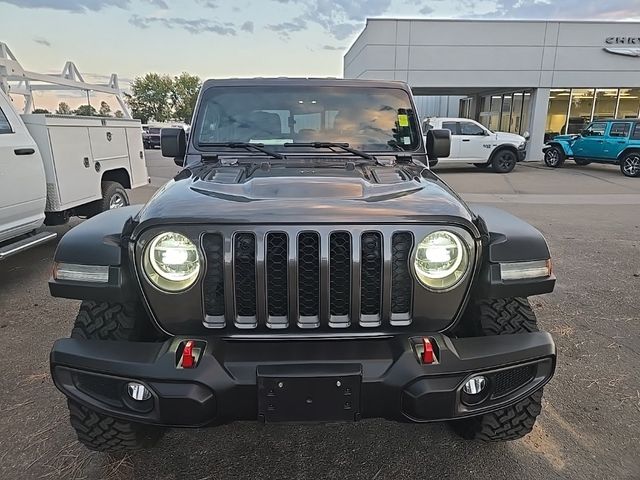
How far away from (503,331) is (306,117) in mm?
1899

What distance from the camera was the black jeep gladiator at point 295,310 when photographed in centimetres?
171

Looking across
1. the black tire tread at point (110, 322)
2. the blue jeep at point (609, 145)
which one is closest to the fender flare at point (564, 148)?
the blue jeep at point (609, 145)

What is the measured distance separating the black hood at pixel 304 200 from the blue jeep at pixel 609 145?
613 inches

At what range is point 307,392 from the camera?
168 cm

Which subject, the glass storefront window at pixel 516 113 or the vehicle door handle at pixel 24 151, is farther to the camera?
the glass storefront window at pixel 516 113

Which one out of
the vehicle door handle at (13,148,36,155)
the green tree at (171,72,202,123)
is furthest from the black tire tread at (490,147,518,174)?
the green tree at (171,72,202,123)

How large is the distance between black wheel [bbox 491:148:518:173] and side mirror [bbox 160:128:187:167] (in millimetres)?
14582

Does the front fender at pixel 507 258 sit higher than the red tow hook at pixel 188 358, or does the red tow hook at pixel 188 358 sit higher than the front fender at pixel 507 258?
the front fender at pixel 507 258

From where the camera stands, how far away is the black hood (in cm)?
176

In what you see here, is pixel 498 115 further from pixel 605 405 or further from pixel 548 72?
pixel 605 405

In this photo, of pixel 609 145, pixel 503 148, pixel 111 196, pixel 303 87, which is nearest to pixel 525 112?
pixel 609 145

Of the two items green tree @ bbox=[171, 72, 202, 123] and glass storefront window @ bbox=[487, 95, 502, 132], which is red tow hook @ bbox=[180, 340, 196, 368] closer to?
glass storefront window @ bbox=[487, 95, 502, 132]

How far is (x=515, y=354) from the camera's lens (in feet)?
6.00

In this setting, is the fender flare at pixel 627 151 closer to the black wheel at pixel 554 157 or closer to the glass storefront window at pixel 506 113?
the black wheel at pixel 554 157
